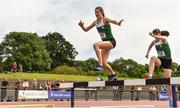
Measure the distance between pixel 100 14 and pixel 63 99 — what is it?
20956 millimetres

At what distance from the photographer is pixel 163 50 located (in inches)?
A: 468

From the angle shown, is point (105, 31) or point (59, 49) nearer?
point (105, 31)

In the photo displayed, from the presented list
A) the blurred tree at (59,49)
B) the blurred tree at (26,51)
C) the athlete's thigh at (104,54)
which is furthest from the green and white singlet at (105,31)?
the blurred tree at (59,49)

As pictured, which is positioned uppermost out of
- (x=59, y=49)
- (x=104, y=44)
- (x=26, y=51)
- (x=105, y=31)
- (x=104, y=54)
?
(x=59, y=49)

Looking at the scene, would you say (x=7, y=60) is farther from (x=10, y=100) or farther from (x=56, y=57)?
(x=10, y=100)

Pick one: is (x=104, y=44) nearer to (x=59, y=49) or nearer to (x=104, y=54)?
(x=104, y=54)

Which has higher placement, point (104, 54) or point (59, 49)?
point (59, 49)

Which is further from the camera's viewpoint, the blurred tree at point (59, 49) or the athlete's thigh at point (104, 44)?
the blurred tree at point (59, 49)

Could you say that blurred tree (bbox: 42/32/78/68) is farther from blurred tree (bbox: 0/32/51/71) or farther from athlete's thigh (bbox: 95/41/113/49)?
athlete's thigh (bbox: 95/41/113/49)

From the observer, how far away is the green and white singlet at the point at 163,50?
1189 cm

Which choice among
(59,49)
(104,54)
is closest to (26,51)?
(59,49)

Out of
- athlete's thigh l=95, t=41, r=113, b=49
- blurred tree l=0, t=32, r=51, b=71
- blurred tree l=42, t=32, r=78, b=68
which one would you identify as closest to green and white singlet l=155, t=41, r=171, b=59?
athlete's thigh l=95, t=41, r=113, b=49

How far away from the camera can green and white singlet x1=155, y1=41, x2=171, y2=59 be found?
11.9 metres

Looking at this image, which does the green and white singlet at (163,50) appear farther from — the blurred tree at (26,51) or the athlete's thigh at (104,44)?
the blurred tree at (26,51)
